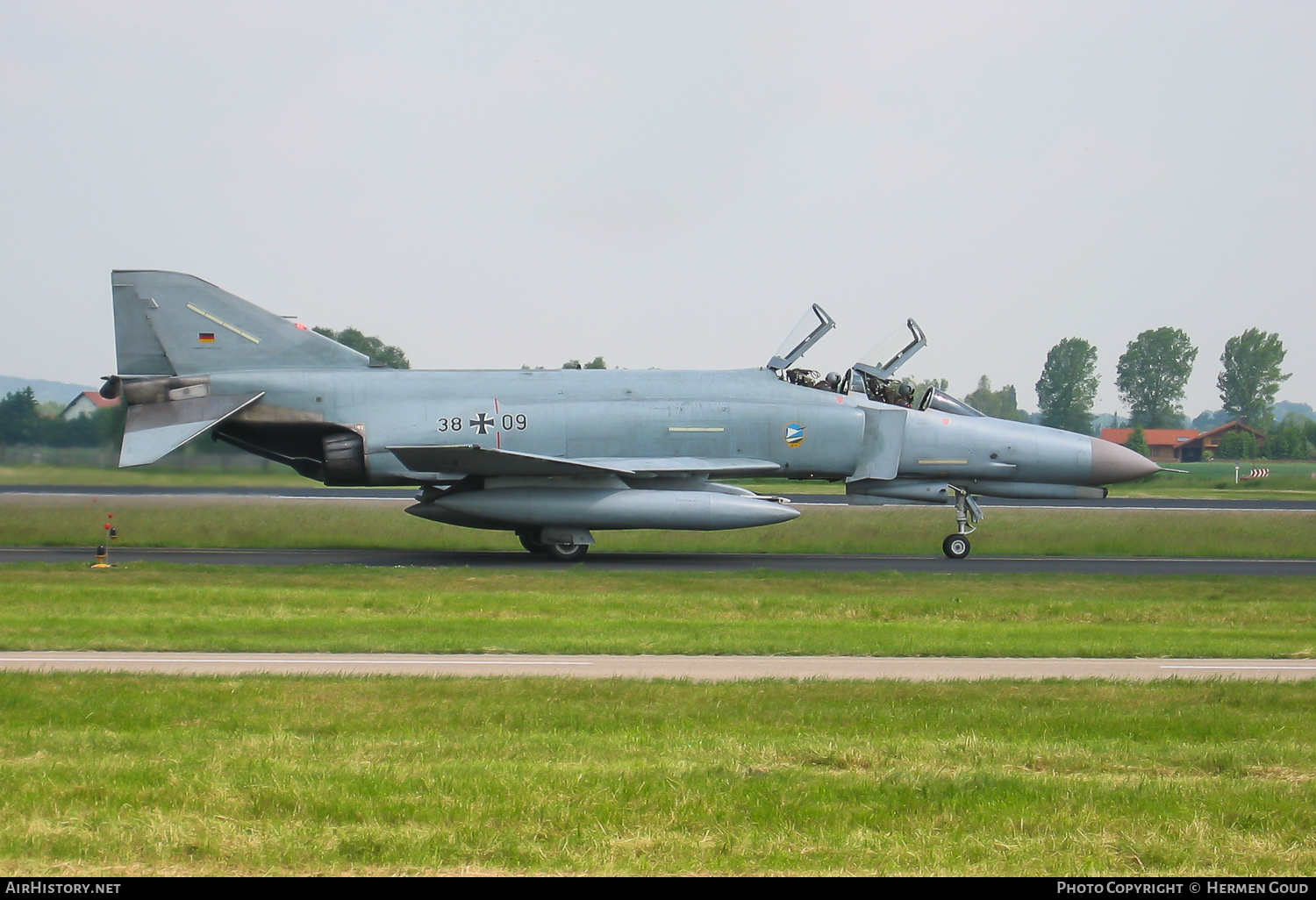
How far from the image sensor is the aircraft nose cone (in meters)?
22.1

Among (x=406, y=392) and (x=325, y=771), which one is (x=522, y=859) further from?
(x=406, y=392)

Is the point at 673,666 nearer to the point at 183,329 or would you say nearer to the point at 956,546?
the point at 956,546

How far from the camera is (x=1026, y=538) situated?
25.4 meters

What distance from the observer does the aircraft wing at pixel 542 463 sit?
19.5 m

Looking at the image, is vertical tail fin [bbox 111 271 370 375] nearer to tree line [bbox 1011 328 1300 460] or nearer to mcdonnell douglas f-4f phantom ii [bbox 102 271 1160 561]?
mcdonnell douglas f-4f phantom ii [bbox 102 271 1160 561]

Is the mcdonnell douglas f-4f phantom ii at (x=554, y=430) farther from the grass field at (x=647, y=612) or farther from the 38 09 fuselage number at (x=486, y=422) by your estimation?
the grass field at (x=647, y=612)

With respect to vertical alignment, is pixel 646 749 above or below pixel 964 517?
below

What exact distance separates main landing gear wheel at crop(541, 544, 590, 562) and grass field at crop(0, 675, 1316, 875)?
36.8 feet

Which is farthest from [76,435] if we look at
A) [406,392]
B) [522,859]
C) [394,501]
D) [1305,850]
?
[1305,850]

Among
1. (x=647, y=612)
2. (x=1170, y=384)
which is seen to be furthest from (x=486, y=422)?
(x=1170, y=384)

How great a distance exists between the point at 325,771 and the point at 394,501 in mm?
24819

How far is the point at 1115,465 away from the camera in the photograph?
869 inches

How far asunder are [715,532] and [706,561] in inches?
190

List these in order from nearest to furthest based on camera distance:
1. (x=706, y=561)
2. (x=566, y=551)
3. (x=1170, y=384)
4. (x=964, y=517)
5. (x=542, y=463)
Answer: (x=542, y=463)
(x=566, y=551)
(x=706, y=561)
(x=964, y=517)
(x=1170, y=384)
